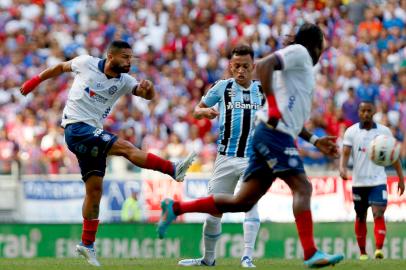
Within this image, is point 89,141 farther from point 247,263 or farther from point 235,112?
point 247,263

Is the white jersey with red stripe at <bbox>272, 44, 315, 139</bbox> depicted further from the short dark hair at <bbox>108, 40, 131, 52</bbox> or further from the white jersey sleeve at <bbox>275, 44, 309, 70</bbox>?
the short dark hair at <bbox>108, 40, 131, 52</bbox>

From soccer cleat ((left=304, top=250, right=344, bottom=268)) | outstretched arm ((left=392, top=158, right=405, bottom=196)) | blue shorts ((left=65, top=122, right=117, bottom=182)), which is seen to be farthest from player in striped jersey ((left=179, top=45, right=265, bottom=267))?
outstretched arm ((left=392, top=158, right=405, bottom=196))

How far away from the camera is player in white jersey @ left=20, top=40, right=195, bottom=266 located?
12.7 metres

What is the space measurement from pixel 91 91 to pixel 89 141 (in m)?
0.65

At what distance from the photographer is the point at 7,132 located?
81.1ft

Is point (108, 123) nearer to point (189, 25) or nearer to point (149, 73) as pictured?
point (149, 73)

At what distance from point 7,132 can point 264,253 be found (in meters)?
7.15

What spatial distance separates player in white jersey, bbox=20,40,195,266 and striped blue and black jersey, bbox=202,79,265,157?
86cm

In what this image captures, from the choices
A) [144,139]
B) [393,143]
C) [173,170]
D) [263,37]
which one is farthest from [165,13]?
[173,170]

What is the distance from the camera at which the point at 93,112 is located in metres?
13.0

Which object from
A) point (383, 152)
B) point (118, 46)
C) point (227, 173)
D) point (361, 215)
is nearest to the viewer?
point (118, 46)

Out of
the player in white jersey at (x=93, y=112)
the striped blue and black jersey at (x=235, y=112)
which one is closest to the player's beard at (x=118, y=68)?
the player in white jersey at (x=93, y=112)

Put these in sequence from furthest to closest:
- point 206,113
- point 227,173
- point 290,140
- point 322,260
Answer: point 227,173
point 206,113
point 290,140
point 322,260

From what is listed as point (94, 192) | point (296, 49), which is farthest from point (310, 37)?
point (94, 192)
